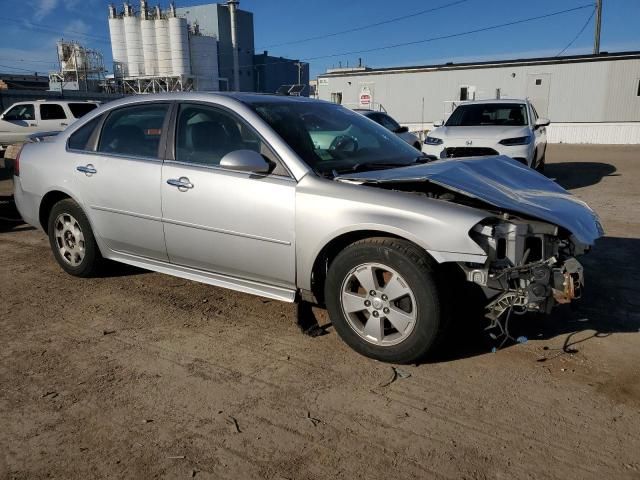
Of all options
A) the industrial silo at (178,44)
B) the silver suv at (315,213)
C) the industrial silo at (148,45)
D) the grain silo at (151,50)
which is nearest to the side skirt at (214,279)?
the silver suv at (315,213)

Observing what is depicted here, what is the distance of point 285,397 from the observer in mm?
2900

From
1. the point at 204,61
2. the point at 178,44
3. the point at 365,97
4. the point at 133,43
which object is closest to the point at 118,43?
the point at 133,43

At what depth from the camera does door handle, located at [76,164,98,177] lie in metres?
4.41

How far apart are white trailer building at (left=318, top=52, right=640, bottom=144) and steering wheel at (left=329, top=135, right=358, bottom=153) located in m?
24.3

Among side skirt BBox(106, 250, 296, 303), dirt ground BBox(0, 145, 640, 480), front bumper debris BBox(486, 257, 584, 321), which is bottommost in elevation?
dirt ground BBox(0, 145, 640, 480)

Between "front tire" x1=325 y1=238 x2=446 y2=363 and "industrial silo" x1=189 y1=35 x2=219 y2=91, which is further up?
"industrial silo" x1=189 y1=35 x2=219 y2=91

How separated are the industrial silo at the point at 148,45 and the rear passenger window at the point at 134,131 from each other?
5287cm

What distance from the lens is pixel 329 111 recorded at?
4379mm

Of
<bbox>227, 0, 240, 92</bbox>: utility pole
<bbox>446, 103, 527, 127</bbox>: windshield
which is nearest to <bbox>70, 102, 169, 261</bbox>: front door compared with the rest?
<bbox>446, 103, 527, 127</bbox>: windshield

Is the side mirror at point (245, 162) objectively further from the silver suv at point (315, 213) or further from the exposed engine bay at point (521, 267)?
the exposed engine bay at point (521, 267)

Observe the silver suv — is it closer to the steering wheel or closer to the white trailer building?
the steering wheel

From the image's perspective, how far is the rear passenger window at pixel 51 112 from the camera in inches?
653

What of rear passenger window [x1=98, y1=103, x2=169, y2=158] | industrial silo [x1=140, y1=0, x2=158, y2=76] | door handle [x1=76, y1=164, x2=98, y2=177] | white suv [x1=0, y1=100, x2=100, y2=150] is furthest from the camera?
industrial silo [x1=140, y1=0, x2=158, y2=76]

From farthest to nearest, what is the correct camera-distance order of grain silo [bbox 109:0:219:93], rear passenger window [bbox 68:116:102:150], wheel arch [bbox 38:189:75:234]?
grain silo [bbox 109:0:219:93] < wheel arch [bbox 38:189:75:234] < rear passenger window [bbox 68:116:102:150]
